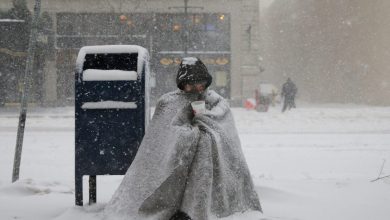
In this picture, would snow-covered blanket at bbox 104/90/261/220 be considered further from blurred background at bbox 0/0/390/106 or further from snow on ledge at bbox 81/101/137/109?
blurred background at bbox 0/0/390/106

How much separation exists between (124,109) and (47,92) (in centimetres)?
2150

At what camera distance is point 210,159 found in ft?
12.1

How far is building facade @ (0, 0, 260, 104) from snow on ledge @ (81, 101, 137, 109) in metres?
20.2

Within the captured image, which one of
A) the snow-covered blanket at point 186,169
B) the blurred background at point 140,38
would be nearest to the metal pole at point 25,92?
the snow-covered blanket at point 186,169

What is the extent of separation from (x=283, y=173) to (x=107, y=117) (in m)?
3.84

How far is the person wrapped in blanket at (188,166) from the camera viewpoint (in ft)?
12.0

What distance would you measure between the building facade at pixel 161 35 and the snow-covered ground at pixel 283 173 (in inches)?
384

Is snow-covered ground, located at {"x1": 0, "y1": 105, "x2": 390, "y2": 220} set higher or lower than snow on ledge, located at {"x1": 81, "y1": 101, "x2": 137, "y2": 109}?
lower

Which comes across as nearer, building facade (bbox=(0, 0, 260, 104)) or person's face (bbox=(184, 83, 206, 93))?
person's face (bbox=(184, 83, 206, 93))

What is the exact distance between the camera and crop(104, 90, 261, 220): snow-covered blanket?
366cm

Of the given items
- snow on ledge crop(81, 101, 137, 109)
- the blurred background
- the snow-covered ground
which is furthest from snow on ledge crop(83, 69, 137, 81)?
the blurred background

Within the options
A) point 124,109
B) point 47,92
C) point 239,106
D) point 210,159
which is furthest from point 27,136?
point 239,106

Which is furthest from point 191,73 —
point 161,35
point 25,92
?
point 161,35

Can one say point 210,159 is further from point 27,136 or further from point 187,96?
point 27,136
